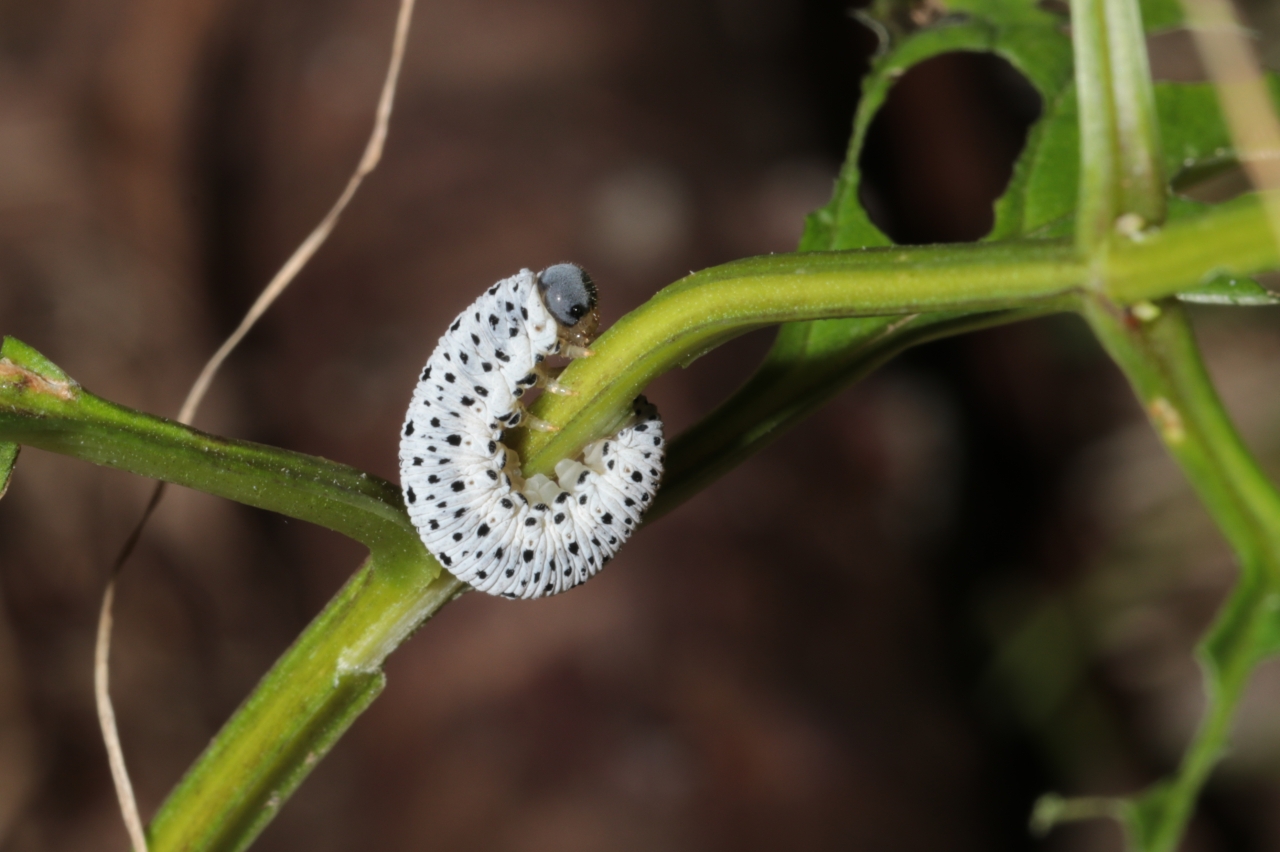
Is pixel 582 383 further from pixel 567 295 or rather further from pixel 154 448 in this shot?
pixel 567 295


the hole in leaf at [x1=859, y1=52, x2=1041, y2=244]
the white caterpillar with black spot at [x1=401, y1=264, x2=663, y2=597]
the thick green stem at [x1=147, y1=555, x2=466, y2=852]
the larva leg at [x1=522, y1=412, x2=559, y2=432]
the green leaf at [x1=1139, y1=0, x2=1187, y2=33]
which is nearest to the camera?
the larva leg at [x1=522, y1=412, x2=559, y2=432]

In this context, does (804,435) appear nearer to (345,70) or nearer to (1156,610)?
(1156,610)

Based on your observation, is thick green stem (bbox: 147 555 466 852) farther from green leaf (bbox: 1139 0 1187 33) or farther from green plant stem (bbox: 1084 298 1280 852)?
green leaf (bbox: 1139 0 1187 33)

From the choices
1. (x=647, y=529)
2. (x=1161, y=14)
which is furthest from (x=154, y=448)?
(x=647, y=529)

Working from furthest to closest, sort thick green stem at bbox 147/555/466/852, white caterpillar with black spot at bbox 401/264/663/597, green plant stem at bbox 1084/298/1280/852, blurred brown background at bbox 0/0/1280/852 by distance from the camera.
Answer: blurred brown background at bbox 0/0/1280/852
white caterpillar with black spot at bbox 401/264/663/597
thick green stem at bbox 147/555/466/852
green plant stem at bbox 1084/298/1280/852

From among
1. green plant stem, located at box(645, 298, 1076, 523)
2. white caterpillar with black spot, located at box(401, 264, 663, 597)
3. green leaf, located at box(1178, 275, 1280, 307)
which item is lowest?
white caterpillar with black spot, located at box(401, 264, 663, 597)

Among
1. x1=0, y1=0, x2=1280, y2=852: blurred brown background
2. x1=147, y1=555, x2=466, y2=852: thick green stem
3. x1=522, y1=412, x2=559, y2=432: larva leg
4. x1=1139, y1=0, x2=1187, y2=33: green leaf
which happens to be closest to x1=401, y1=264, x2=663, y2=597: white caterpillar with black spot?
x1=147, y1=555, x2=466, y2=852: thick green stem

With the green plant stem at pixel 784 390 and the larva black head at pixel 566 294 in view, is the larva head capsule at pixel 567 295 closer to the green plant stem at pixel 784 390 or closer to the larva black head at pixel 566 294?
the larva black head at pixel 566 294

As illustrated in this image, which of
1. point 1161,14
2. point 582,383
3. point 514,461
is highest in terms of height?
point 1161,14
